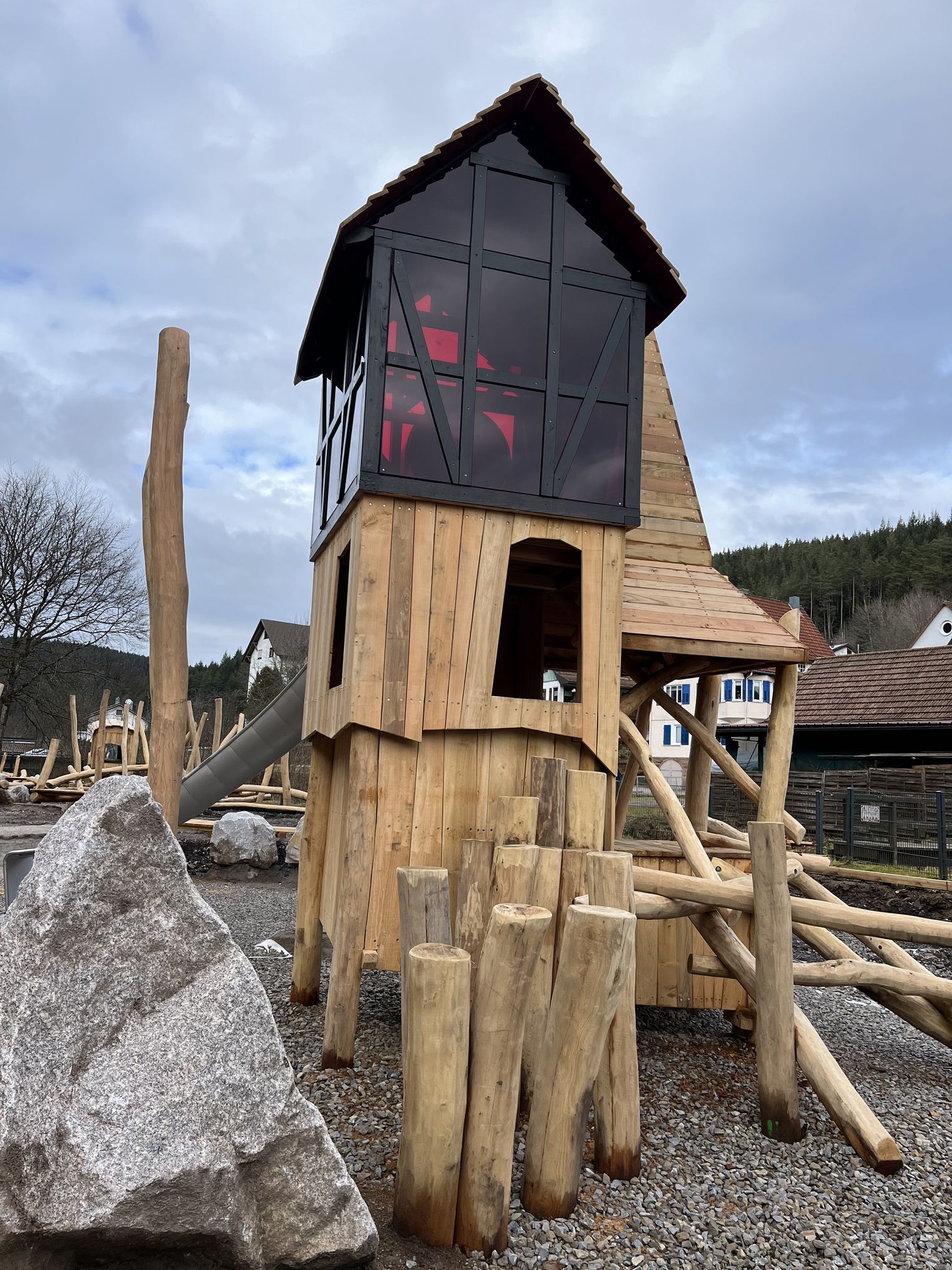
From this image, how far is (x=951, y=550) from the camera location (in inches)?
2950

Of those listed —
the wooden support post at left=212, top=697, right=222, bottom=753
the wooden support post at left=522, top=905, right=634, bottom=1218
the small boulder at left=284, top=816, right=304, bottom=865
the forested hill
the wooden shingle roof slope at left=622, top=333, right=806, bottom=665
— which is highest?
the forested hill

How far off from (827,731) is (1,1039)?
2499 cm

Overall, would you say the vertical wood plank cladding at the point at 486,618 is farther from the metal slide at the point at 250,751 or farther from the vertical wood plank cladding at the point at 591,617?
the metal slide at the point at 250,751

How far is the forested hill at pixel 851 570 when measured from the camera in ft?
259

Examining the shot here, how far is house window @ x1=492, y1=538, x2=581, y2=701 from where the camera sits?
9281 millimetres

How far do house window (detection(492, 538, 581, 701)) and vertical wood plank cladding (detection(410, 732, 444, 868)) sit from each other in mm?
2843

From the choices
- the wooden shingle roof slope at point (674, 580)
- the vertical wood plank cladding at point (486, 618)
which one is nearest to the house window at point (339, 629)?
the vertical wood plank cladding at point (486, 618)

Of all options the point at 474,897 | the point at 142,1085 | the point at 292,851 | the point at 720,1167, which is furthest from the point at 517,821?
the point at 292,851

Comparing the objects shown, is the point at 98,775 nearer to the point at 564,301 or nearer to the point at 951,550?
the point at 564,301

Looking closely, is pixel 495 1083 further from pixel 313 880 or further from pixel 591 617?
pixel 313 880

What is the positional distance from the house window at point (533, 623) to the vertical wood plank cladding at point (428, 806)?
284 centimetres

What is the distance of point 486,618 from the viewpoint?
617 centimetres

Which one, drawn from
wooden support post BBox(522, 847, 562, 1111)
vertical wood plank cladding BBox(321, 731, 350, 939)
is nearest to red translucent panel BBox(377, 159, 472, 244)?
vertical wood plank cladding BBox(321, 731, 350, 939)

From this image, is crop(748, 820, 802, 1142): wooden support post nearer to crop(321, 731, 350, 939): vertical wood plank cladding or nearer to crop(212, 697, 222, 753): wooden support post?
crop(321, 731, 350, 939): vertical wood plank cladding
